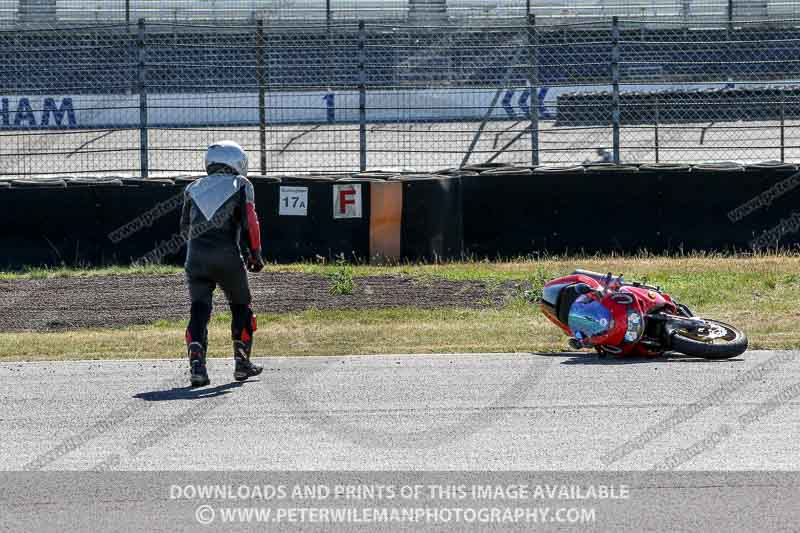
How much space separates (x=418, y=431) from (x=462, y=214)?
27.6 feet

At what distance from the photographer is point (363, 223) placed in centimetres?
1489

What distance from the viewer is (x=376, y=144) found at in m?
18.9

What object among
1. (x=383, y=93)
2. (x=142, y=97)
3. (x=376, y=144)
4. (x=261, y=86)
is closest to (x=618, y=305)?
(x=261, y=86)

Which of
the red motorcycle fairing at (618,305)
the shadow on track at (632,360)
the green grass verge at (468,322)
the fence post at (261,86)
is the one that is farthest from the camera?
the fence post at (261,86)

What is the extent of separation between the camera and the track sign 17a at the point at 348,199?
14.9 meters

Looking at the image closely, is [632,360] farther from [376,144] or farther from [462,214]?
[376,144]

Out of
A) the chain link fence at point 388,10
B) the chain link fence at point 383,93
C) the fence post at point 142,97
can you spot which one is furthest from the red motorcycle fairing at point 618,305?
the chain link fence at point 388,10

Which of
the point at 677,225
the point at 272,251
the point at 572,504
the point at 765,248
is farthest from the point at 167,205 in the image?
the point at 572,504

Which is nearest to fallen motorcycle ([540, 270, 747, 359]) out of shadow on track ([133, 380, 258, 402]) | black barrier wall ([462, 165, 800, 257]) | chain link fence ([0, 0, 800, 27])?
shadow on track ([133, 380, 258, 402])

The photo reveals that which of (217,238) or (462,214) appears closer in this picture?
(217,238)

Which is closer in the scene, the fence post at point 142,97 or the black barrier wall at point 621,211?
the black barrier wall at point 621,211

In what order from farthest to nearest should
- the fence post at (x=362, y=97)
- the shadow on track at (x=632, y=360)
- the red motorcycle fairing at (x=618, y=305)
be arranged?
the fence post at (x=362, y=97)
the shadow on track at (x=632, y=360)
the red motorcycle fairing at (x=618, y=305)

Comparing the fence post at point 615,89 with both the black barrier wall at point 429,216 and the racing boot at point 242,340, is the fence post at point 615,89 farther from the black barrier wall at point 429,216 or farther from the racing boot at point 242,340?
the racing boot at point 242,340

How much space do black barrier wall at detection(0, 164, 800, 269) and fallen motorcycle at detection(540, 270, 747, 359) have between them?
585 cm
